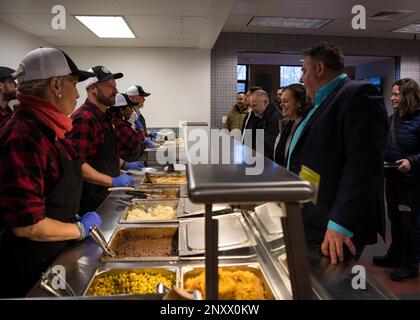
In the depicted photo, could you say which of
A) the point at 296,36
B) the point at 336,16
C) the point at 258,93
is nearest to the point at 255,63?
the point at 296,36

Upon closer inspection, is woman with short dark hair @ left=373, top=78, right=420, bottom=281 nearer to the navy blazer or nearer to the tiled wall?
the navy blazer

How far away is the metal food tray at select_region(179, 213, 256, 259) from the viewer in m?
1.56

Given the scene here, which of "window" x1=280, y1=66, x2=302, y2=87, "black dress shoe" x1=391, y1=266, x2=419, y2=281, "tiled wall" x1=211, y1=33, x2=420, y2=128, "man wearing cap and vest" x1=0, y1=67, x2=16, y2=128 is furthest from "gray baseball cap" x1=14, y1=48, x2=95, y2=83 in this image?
"window" x1=280, y1=66, x2=302, y2=87

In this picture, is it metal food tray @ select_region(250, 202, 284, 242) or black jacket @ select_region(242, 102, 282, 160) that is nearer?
metal food tray @ select_region(250, 202, 284, 242)

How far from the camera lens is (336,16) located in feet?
19.2

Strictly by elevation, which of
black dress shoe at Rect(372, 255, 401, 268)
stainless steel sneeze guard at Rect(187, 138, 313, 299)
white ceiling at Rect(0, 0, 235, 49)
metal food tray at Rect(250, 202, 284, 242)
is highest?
white ceiling at Rect(0, 0, 235, 49)

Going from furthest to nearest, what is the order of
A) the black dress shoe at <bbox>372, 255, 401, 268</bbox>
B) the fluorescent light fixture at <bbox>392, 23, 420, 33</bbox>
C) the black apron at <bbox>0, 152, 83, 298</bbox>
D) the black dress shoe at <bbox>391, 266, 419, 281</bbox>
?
the fluorescent light fixture at <bbox>392, 23, 420, 33</bbox>
the black dress shoe at <bbox>372, 255, 401, 268</bbox>
the black dress shoe at <bbox>391, 266, 419, 281</bbox>
the black apron at <bbox>0, 152, 83, 298</bbox>

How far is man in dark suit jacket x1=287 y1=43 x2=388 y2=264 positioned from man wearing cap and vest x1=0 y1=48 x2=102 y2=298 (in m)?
1.01

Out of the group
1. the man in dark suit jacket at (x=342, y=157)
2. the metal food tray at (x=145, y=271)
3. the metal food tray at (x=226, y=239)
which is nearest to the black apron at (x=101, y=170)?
the metal food tray at (x=226, y=239)

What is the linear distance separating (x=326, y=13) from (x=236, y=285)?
5.43 metres

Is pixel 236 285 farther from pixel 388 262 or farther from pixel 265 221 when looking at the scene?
pixel 388 262

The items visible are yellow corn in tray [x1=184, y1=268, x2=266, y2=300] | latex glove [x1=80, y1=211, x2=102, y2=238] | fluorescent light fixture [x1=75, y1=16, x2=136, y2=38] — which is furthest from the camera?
fluorescent light fixture [x1=75, y1=16, x2=136, y2=38]

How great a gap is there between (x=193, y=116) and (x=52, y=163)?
619 centimetres

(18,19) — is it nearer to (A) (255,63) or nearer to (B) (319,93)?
(B) (319,93)
